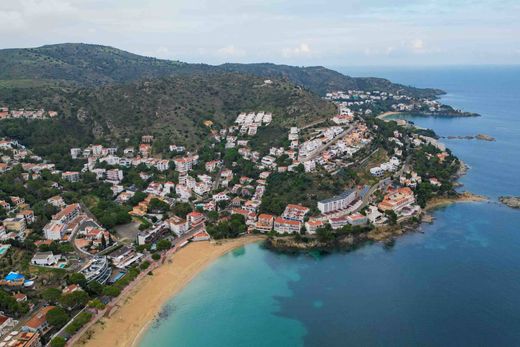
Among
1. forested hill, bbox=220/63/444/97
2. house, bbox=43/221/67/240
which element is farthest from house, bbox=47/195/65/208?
forested hill, bbox=220/63/444/97

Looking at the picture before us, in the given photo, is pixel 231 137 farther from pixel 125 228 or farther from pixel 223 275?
pixel 223 275

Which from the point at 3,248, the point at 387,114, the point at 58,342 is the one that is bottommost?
the point at 58,342

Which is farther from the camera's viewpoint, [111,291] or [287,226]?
[287,226]

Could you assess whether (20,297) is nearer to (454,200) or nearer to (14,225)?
(14,225)

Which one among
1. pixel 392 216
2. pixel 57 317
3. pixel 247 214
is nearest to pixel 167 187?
pixel 247 214

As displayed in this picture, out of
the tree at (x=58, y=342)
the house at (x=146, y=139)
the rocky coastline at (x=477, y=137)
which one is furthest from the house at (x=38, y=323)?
the rocky coastline at (x=477, y=137)

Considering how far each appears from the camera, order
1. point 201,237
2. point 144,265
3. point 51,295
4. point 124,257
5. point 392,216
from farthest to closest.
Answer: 1. point 392,216
2. point 201,237
3. point 124,257
4. point 144,265
5. point 51,295

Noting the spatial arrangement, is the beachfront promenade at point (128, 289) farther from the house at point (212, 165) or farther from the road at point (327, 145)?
the road at point (327, 145)
